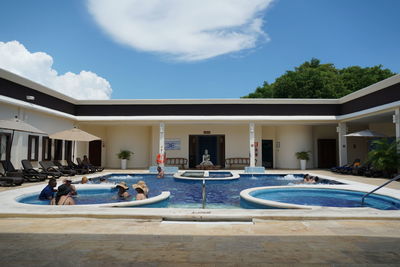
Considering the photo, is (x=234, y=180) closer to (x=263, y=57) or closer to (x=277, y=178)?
(x=277, y=178)

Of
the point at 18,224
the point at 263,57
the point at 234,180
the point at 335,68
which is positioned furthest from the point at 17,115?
the point at 335,68

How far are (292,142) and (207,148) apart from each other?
5.87 m

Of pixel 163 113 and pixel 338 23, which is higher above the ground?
pixel 338 23

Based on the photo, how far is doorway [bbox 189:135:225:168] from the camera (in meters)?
18.2

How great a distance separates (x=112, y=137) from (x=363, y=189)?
49.8 feet

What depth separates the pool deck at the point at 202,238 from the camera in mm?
2754

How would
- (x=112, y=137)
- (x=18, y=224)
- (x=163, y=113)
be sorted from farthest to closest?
(x=112, y=137), (x=163, y=113), (x=18, y=224)

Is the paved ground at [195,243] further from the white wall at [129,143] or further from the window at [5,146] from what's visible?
the white wall at [129,143]

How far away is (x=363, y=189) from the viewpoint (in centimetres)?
838

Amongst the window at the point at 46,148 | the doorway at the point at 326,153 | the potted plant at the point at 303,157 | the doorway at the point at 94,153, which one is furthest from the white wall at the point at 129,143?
the doorway at the point at 326,153

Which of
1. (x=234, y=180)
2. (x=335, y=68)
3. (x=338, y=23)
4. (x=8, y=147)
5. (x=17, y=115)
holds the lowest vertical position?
(x=234, y=180)

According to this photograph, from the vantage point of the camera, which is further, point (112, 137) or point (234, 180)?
point (112, 137)

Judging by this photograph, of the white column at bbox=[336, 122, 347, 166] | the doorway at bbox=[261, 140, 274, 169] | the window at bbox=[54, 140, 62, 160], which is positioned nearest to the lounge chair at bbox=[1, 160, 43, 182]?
the window at bbox=[54, 140, 62, 160]

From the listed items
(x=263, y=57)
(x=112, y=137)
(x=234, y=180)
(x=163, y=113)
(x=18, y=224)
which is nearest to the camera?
(x=18, y=224)
